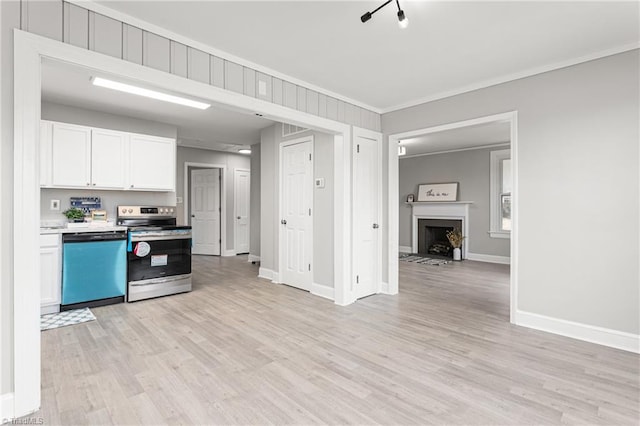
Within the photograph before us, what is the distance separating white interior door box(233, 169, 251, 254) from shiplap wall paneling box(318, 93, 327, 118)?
4910 millimetres

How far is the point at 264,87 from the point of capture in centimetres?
314

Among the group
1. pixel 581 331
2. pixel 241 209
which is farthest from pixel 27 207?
pixel 241 209

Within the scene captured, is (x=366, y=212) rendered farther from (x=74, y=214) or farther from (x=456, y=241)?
(x=456, y=241)

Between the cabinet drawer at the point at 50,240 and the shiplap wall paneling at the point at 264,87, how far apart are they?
2.86 metres

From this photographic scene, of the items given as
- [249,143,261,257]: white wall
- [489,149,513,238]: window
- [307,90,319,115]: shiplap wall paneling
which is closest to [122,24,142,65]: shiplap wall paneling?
[307,90,319,115]: shiplap wall paneling

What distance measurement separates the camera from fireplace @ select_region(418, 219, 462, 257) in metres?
8.01

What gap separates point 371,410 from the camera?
6.31 feet

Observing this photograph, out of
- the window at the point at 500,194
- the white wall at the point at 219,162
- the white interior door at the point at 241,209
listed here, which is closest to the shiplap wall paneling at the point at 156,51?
the white wall at the point at 219,162

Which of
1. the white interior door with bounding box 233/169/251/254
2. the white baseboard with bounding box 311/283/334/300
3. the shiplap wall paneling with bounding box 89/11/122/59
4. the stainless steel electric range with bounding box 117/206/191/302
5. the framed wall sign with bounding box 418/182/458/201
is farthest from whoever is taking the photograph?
the white interior door with bounding box 233/169/251/254

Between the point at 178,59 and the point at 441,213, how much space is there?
687 cm

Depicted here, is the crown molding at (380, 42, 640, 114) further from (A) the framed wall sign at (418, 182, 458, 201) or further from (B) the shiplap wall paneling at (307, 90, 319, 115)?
(A) the framed wall sign at (418, 182, 458, 201)

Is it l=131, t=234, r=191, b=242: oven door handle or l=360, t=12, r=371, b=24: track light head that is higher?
l=360, t=12, r=371, b=24: track light head

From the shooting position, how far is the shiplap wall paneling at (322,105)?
3.72 metres

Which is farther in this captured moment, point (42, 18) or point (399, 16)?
point (399, 16)
